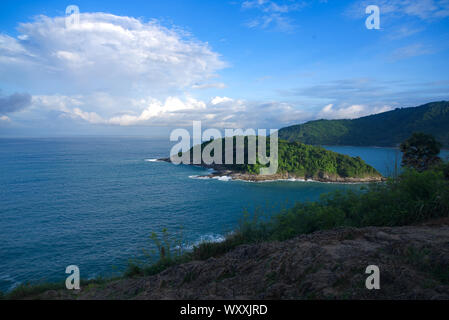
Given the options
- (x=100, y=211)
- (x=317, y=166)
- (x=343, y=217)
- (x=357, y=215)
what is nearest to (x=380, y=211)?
(x=357, y=215)

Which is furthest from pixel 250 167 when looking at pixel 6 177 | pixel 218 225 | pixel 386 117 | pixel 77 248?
pixel 386 117

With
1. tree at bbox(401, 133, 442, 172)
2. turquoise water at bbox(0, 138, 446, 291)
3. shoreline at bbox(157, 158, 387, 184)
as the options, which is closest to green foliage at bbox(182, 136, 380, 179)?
shoreline at bbox(157, 158, 387, 184)

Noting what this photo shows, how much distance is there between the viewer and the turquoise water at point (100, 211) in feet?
53.9

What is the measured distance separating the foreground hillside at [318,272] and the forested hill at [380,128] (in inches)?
2824

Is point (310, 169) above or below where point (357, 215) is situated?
below

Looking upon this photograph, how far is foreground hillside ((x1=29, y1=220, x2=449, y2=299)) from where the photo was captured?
279 centimetres

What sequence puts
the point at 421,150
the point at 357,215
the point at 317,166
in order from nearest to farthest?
the point at 357,215 → the point at 421,150 → the point at 317,166

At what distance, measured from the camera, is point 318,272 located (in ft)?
10.2

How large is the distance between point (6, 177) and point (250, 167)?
45209mm

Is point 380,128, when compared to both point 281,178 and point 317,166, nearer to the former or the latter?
point 317,166

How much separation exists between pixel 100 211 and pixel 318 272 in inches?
1111

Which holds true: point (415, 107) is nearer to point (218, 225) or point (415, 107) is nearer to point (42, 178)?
point (218, 225)

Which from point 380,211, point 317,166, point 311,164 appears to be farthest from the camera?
point 311,164

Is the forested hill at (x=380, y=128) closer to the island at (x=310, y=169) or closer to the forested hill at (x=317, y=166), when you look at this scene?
the forested hill at (x=317, y=166)
